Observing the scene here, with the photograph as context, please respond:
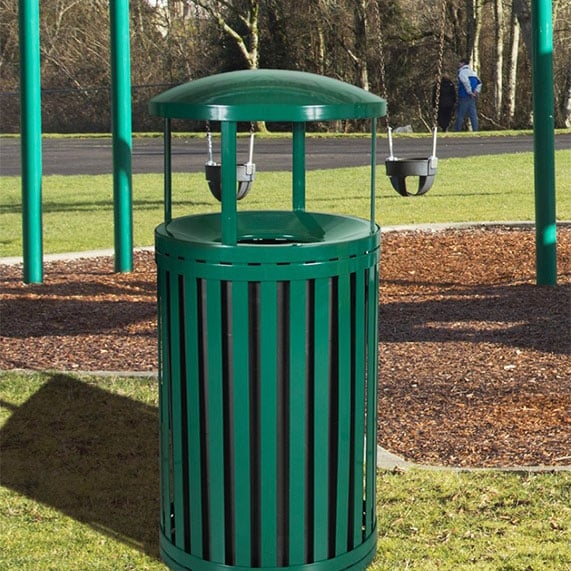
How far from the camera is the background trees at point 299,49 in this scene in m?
32.0

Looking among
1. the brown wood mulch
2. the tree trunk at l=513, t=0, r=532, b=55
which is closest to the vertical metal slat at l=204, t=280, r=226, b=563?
the brown wood mulch

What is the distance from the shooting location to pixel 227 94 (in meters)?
3.90

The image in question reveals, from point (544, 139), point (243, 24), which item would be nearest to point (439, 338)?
point (544, 139)

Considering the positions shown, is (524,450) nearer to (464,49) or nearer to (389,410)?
(389,410)

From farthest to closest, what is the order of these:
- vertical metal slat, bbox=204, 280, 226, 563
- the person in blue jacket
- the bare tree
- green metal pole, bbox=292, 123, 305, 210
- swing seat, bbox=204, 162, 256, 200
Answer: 1. the bare tree
2. the person in blue jacket
3. swing seat, bbox=204, 162, 256, 200
4. green metal pole, bbox=292, 123, 305, 210
5. vertical metal slat, bbox=204, 280, 226, 563

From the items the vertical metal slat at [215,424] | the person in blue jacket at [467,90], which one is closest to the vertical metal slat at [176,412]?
the vertical metal slat at [215,424]

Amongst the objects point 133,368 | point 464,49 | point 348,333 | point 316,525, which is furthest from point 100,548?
point 464,49

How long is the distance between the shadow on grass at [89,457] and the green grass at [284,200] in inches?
203

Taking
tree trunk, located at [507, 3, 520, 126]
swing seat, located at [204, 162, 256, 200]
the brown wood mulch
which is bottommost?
the brown wood mulch

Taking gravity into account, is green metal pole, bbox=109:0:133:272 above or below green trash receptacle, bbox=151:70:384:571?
above

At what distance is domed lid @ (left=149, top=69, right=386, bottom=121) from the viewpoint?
3.82 m

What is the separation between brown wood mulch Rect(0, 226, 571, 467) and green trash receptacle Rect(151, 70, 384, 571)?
54.5 inches

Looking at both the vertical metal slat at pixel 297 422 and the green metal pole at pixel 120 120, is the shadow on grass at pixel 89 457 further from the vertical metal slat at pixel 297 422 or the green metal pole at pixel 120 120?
the green metal pole at pixel 120 120

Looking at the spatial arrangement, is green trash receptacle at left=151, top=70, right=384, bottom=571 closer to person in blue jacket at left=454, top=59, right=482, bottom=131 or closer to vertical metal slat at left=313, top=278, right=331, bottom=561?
vertical metal slat at left=313, top=278, right=331, bottom=561
